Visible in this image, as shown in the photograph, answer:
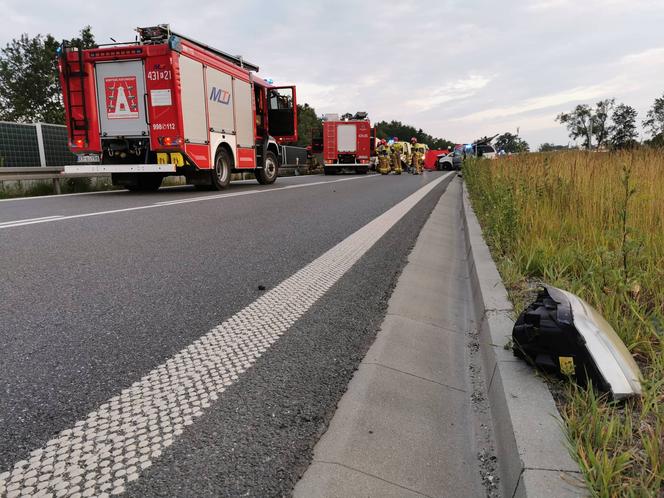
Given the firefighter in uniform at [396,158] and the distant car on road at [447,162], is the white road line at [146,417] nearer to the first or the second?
the firefighter in uniform at [396,158]

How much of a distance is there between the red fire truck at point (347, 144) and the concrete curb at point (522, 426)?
25.9 metres

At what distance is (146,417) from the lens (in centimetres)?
185

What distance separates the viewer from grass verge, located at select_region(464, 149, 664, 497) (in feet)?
4.89

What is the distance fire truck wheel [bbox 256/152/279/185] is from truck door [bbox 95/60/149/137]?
4.70m

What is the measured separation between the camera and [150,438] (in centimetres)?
172

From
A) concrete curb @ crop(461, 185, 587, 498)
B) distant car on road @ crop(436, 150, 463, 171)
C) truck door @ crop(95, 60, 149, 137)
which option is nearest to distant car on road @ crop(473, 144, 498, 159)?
truck door @ crop(95, 60, 149, 137)

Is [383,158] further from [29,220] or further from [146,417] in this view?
[146,417]

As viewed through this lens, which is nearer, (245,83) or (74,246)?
(74,246)

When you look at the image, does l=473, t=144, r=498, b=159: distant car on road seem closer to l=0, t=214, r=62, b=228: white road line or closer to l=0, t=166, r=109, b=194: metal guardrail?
l=0, t=214, r=62, b=228: white road line

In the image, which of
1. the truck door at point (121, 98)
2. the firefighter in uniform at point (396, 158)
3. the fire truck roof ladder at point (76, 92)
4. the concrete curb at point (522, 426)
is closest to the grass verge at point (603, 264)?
the concrete curb at point (522, 426)

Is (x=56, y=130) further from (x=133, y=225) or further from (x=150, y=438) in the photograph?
(x=150, y=438)

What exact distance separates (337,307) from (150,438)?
1.68 meters

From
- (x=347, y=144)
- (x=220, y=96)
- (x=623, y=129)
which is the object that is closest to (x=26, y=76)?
(x=347, y=144)

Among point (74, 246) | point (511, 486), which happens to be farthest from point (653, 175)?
point (74, 246)
